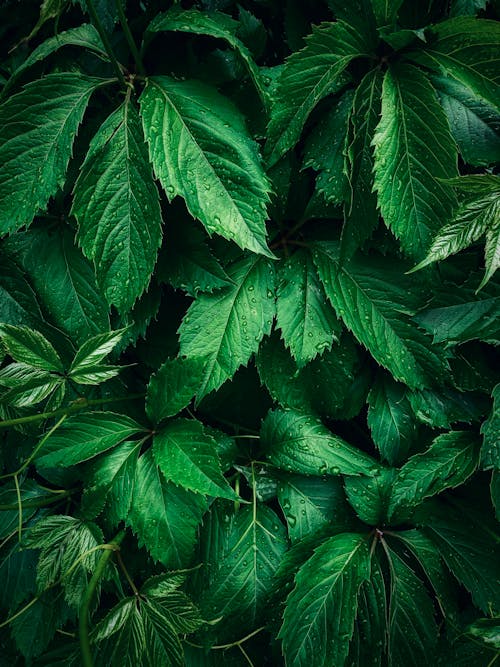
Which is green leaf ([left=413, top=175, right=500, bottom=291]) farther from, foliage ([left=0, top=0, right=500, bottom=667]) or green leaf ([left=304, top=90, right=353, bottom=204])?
green leaf ([left=304, top=90, right=353, bottom=204])

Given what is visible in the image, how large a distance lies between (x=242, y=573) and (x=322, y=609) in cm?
15

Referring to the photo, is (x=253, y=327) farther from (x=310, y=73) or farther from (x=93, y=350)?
(x=310, y=73)

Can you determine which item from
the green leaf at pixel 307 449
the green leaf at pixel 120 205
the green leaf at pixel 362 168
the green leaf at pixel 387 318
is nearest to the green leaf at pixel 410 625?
the green leaf at pixel 307 449

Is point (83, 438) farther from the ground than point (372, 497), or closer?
farther from the ground

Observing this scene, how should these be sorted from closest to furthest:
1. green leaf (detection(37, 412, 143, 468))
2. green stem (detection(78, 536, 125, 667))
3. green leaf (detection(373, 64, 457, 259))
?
green stem (detection(78, 536, 125, 667))
green leaf (detection(373, 64, 457, 259))
green leaf (detection(37, 412, 143, 468))

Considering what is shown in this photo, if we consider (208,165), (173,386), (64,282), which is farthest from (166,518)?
(208,165)

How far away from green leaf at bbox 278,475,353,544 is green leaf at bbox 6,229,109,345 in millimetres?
458

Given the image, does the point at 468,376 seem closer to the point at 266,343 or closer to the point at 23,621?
the point at 266,343

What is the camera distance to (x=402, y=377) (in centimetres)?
90

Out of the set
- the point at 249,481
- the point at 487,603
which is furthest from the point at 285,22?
the point at 487,603

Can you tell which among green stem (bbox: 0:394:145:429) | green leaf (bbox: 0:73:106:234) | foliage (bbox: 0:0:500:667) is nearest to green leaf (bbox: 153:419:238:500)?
foliage (bbox: 0:0:500:667)

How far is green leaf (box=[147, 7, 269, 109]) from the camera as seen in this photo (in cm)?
78

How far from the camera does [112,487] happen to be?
2.95 ft

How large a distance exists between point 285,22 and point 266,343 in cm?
57
